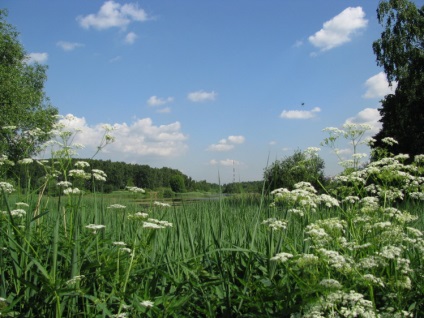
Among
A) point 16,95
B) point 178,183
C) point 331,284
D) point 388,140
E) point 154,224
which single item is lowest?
point 331,284

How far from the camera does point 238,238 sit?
415 cm

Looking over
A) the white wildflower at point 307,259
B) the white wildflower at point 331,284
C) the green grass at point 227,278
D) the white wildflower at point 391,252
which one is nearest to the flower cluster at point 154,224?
the green grass at point 227,278

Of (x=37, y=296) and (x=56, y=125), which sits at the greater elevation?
(x=56, y=125)

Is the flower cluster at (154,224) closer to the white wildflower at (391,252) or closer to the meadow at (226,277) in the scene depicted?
the meadow at (226,277)

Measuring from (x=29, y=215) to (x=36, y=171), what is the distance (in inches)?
86.4

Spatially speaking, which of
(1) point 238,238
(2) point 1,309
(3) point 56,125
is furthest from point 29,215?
(1) point 238,238

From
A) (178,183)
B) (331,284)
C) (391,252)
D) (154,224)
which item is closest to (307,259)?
(331,284)

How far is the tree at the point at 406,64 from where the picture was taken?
2662 centimetres

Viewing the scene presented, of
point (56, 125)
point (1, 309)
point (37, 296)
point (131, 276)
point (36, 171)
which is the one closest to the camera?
point (1, 309)

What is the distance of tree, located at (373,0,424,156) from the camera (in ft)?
87.4

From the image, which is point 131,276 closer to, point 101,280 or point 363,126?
point 101,280

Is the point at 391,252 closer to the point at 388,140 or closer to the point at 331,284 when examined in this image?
the point at 331,284

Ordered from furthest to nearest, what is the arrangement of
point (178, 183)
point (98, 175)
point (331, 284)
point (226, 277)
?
point (178, 183) → point (98, 175) → point (226, 277) → point (331, 284)

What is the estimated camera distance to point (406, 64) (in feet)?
90.1
